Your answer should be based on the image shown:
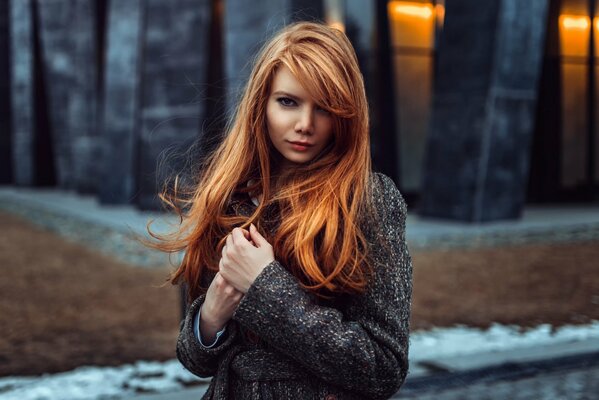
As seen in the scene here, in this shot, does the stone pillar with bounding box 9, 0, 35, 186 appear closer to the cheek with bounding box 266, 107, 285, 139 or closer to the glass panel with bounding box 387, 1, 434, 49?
the glass panel with bounding box 387, 1, 434, 49

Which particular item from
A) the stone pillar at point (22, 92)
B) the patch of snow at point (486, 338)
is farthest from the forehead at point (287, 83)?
the stone pillar at point (22, 92)

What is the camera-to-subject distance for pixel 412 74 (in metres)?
18.0

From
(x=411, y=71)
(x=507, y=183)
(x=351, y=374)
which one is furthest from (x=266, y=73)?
(x=411, y=71)

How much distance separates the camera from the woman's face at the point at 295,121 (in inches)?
65.9

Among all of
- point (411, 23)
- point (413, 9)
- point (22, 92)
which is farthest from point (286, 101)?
point (22, 92)

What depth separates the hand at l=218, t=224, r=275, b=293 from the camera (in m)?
1.60

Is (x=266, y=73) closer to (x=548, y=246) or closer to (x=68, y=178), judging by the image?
(x=548, y=246)

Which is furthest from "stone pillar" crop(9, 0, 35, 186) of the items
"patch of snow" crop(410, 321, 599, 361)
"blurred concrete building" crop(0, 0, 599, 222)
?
"patch of snow" crop(410, 321, 599, 361)

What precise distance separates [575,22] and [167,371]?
17.1 metres

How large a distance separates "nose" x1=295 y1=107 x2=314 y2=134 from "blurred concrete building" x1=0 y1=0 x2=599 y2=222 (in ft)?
18.9

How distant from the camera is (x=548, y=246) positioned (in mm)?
11070

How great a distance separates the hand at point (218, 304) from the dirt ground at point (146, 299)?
3.95 m

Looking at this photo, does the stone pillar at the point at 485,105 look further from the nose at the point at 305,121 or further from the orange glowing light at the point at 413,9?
the nose at the point at 305,121

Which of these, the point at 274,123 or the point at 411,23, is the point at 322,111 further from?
the point at 411,23
